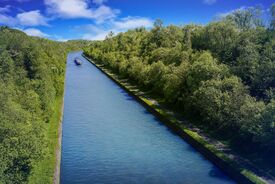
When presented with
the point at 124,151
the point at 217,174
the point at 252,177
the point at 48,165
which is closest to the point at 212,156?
the point at 217,174

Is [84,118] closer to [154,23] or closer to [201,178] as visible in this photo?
[201,178]

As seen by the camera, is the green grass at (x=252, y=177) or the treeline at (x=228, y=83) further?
the treeline at (x=228, y=83)

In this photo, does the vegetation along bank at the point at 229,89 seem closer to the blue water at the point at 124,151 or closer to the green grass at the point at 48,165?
the blue water at the point at 124,151

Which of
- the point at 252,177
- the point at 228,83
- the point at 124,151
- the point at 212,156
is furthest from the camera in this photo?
the point at 228,83

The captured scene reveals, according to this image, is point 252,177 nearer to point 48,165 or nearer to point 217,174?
point 217,174

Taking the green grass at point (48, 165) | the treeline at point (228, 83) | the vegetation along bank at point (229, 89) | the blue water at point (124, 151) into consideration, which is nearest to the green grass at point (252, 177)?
the vegetation along bank at point (229, 89)

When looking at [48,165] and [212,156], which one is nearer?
[48,165]

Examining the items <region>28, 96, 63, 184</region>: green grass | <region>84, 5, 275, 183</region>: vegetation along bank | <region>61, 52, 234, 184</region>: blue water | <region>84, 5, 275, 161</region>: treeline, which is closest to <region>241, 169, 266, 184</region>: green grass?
<region>84, 5, 275, 183</region>: vegetation along bank

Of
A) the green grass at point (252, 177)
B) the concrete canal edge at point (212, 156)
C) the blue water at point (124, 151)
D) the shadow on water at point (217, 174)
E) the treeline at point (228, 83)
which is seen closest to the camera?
the green grass at point (252, 177)
